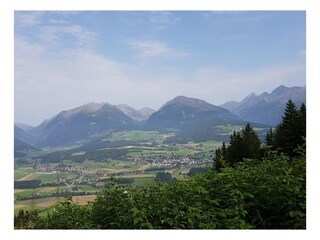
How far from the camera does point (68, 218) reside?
11.1ft

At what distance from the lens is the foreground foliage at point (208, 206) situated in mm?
2719

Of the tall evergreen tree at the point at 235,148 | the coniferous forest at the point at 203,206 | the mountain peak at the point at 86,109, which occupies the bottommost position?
the tall evergreen tree at the point at 235,148

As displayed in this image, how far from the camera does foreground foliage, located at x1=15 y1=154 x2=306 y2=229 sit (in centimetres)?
272

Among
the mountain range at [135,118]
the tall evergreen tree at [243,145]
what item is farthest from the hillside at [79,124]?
the tall evergreen tree at [243,145]

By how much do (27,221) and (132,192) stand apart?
4.63 feet

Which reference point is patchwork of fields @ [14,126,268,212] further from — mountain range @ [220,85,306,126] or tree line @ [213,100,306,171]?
tree line @ [213,100,306,171]

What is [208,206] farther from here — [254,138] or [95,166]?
[254,138]

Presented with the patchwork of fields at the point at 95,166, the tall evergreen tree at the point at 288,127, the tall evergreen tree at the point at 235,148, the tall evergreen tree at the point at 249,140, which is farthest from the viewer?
the tall evergreen tree at the point at 235,148

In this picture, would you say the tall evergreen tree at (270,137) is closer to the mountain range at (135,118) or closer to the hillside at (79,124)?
the mountain range at (135,118)

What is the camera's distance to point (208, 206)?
2.88 meters

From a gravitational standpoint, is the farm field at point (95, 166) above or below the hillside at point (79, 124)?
below

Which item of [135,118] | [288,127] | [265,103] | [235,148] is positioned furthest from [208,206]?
Result: [288,127]

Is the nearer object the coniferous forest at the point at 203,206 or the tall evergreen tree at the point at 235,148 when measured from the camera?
the coniferous forest at the point at 203,206

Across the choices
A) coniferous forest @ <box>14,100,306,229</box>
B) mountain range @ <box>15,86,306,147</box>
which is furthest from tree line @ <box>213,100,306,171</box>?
coniferous forest @ <box>14,100,306,229</box>
